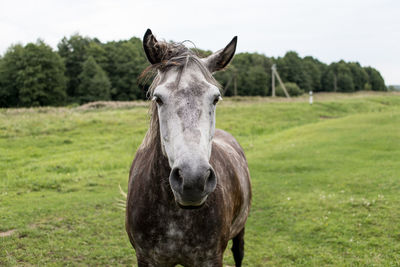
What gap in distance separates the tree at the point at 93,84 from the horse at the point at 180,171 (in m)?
49.4

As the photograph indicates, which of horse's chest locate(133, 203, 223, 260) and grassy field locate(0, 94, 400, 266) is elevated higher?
horse's chest locate(133, 203, 223, 260)

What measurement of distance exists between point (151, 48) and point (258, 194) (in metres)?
6.85

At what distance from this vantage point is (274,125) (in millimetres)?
21109

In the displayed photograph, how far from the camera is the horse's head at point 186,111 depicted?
5.70 ft

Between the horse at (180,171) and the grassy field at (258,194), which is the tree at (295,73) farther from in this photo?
the horse at (180,171)

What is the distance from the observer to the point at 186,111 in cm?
196

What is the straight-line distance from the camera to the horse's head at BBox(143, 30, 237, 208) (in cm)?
174

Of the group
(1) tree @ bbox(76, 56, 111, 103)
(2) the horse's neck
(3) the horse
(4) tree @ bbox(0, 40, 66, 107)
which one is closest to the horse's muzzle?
(3) the horse

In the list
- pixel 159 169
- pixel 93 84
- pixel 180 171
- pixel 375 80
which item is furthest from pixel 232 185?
pixel 375 80

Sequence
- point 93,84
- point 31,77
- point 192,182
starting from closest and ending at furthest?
1. point 192,182
2. point 31,77
3. point 93,84

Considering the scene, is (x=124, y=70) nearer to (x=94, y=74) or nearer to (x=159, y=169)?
(x=94, y=74)

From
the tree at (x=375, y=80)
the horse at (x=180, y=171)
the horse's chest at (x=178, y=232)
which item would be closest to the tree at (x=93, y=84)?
the horse at (x=180, y=171)

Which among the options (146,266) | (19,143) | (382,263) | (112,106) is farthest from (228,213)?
(112,106)

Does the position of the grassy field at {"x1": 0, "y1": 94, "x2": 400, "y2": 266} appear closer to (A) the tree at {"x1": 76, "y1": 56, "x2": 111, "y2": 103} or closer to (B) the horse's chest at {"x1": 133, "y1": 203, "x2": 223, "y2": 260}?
(B) the horse's chest at {"x1": 133, "y1": 203, "x2": 223, "y2": 260}
